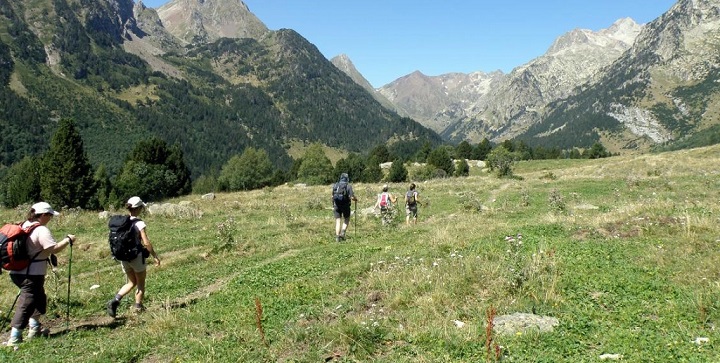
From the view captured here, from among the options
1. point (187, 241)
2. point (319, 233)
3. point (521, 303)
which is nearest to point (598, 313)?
point (521, 303)

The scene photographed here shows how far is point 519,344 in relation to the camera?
6.77 metres

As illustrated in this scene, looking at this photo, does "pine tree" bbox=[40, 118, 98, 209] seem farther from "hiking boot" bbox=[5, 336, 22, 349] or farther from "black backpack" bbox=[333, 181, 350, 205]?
"hiking boot" bbox=[5, 336, 22, 349]

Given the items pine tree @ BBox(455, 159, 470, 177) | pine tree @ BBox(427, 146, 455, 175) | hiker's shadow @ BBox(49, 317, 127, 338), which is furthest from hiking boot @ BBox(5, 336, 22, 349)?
pine tree @ BBox(427, 146, 455, 175)

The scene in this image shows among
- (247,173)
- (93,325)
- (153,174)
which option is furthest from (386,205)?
(247,173)

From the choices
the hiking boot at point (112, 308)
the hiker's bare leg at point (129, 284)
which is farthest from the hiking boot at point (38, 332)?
the hiker's bare leg at point (129, 284)

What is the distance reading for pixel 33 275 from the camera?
9.08 meters

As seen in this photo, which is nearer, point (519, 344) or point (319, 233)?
point (519, 344)

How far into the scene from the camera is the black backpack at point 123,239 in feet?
33.1

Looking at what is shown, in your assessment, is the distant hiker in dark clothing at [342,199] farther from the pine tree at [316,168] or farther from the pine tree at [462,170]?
the pine tree at [316,168]

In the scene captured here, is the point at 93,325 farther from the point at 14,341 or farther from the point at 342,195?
the point at 342,195

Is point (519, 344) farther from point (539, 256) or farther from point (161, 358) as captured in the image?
point (161, 358)

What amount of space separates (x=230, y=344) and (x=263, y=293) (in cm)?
325

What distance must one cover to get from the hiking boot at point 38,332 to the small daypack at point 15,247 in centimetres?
137

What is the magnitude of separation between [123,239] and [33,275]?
68.4 inches
